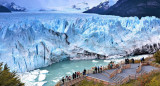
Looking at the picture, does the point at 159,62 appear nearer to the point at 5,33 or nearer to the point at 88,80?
the point at 88,80

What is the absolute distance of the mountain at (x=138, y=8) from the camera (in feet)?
138

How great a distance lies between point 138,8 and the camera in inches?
1834

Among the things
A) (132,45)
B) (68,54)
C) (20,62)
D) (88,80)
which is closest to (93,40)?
(68,54)

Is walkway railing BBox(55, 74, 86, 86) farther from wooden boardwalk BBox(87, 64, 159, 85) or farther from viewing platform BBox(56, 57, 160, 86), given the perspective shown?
wooden boardwalk BBox(87, 64, 159, 85)

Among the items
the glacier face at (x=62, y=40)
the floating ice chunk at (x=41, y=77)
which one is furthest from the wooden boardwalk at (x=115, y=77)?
the glacier face at (x=62, y=40)

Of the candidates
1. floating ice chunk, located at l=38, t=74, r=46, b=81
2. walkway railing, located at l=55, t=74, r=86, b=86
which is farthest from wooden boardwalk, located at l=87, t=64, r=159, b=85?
floating ice chunk, located at l=38, t=74, r=46, b=81

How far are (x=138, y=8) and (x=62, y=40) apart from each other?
1363 inches

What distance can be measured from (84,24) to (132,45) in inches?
250

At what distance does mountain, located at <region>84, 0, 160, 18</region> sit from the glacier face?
21.2 meters

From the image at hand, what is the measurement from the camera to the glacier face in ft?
Result: 47.5

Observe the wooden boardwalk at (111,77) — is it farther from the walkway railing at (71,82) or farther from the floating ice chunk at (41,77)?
the floating ice chunk at (41,77)

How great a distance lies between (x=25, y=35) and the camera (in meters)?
16.4

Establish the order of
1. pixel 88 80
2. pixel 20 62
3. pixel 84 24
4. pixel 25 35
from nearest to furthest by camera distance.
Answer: pixel 88 80 → pixel 20 62 → pixel 25 35 → pixel 84 24

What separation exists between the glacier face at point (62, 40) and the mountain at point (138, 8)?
21187 mm
